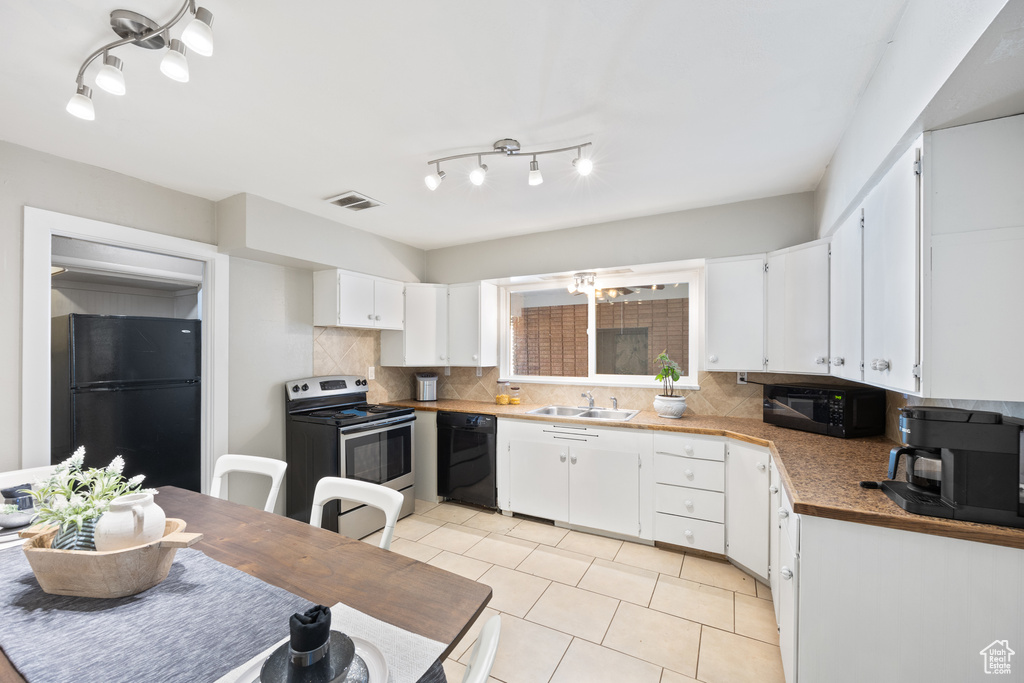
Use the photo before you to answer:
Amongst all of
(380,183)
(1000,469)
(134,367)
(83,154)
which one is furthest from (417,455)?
(1000,469)

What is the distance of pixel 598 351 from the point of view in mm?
3799

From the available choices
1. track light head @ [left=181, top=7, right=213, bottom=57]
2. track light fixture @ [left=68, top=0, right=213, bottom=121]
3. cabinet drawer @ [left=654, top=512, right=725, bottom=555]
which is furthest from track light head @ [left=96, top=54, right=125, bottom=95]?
cabinet drawer @ [left=654, top=512, right=725, bottom=555]

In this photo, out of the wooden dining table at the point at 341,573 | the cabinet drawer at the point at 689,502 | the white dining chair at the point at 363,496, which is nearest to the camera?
the wooden dining table at the point at 341,573

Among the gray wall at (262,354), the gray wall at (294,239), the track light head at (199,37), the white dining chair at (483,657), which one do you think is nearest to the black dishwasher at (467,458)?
the gray wall at (262,354)

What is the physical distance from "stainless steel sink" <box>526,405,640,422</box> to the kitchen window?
25 cm

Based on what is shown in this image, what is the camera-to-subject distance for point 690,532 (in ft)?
9.02

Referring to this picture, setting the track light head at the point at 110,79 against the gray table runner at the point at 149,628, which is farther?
the track light head at the point at 110,79

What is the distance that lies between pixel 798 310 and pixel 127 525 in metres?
3.18

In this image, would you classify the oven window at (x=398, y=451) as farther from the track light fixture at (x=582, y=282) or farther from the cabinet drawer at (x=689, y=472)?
the cabinet drawer at (x=689, y=472)

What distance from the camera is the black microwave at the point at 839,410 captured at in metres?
2.30

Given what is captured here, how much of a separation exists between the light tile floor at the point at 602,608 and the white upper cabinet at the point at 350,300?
171 centimetres

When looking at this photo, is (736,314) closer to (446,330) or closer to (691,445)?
(691,445)

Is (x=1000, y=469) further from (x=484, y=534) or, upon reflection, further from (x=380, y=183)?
(x=380, y=183)

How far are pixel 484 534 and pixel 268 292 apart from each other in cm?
247
